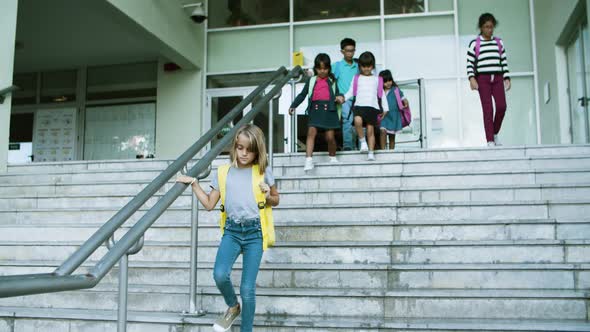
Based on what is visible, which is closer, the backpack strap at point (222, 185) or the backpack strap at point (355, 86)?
the backpack strap at point (222, 185)

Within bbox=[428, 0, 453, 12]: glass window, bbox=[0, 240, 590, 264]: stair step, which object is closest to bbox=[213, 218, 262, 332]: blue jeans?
bbox=[0, 240, 590, 264]: stair step

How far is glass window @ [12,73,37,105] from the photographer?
46.6ft

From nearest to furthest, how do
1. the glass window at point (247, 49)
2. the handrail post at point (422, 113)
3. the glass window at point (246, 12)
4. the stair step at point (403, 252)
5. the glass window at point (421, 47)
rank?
the stair step at point (403, 252) → the handrail post at point (422, 113) → the glass window at point (421, 47) → the glass window at point (247, 49) → the glass window at point (246, 12)

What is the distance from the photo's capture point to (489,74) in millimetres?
7129

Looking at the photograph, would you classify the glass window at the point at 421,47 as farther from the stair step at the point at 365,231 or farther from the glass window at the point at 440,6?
the stair step at the point at 365,231

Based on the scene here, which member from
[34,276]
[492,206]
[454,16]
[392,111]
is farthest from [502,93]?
[34,276]

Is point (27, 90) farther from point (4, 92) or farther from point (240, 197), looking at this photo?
point (240, 197)

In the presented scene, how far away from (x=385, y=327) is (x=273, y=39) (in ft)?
32.5

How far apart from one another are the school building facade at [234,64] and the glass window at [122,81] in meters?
0.02

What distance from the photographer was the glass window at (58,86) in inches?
551

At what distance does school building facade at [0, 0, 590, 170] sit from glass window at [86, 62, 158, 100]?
2 centimetres

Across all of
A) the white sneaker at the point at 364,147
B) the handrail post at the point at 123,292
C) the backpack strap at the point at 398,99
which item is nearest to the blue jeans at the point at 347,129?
the backpack strap at the point at 398,99

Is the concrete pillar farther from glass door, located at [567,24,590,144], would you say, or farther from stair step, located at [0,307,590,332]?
glass door, located at [567,24,590,144]

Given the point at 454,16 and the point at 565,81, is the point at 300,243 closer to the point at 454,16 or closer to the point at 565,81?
the point at 565,81
